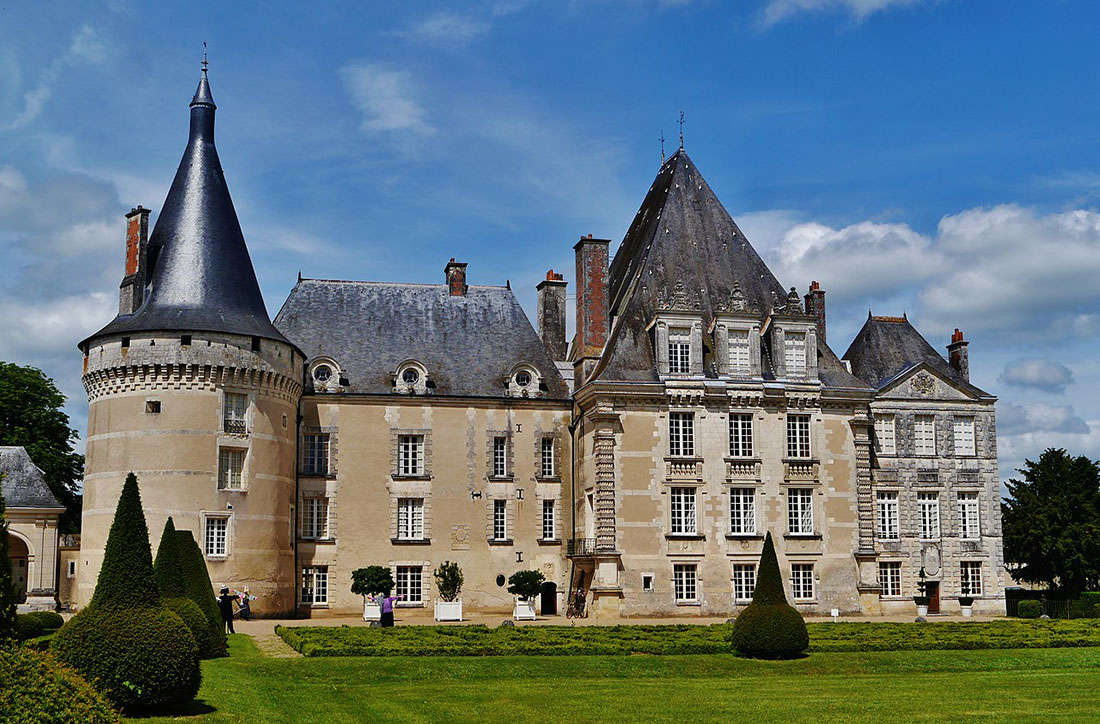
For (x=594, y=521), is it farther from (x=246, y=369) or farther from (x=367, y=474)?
(x=246, y=369)

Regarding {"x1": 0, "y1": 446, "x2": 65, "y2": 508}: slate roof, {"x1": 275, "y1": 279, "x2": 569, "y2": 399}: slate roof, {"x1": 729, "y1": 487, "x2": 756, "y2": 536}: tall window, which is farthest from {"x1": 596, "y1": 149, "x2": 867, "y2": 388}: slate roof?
{"x1": 0, "y1": 446, "x2": 65, "y2": 508}: slate roof

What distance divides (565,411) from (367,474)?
275 inches

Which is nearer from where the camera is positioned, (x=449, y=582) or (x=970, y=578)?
(x=449, y=582)

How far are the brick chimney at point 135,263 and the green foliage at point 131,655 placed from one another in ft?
73.9

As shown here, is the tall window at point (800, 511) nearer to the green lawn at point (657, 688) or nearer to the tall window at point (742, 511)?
the tall window at point (742, 511)

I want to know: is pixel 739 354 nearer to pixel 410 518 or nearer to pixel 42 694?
pixel 410 518

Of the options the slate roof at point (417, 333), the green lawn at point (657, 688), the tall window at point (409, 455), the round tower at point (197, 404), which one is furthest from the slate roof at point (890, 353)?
the round tower at point (197, 404)

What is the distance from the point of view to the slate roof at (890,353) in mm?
43188

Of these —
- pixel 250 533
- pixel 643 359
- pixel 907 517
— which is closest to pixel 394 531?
pixel 250 533

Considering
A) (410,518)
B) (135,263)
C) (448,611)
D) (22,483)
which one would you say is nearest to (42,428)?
(22,483)

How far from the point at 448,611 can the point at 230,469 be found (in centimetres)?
777

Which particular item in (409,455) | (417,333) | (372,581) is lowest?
(372,581)

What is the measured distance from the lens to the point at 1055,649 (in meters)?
26.2

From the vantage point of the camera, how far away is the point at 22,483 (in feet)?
135
